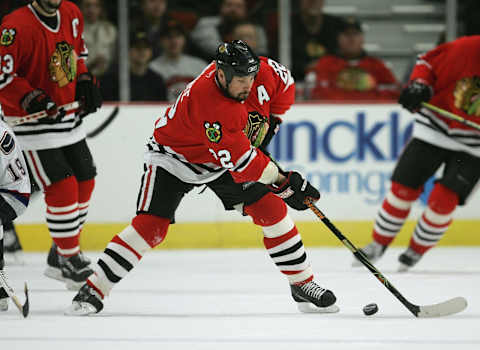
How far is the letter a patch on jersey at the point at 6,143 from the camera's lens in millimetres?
2896

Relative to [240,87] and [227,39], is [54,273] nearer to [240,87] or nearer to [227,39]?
[240,87]

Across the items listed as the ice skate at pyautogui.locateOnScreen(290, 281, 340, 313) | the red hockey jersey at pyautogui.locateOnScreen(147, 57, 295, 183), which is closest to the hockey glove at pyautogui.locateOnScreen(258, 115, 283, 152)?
the red hockey jersey at pyautogui.locateOnScreen(147, 57, 295, 183)

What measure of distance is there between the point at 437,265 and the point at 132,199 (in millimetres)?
1790

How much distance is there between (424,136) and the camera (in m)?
4.28

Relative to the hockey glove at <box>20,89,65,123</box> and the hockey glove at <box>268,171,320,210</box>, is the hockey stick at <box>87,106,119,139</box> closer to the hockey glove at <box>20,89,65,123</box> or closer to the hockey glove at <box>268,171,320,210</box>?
the hockey glove at <box>20,89,65,123</box>

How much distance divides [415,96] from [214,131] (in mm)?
1632

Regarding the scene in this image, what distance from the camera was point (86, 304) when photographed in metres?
3.05

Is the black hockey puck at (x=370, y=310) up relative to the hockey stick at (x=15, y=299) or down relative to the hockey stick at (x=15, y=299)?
down

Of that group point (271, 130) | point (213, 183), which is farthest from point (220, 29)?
point (213, 183)

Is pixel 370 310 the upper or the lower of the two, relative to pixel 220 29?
lower

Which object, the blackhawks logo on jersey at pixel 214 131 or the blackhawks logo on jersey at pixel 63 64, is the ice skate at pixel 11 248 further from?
the blackhawks logo on jersey at pixel 214 131

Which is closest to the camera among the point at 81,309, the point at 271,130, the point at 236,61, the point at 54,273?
the point at 236,61

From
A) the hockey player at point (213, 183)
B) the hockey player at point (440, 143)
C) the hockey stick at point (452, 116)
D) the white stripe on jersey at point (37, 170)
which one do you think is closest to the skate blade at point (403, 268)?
the hockey player at point (440, 143)

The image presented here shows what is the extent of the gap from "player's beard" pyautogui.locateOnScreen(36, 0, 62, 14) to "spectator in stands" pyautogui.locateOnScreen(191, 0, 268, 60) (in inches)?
84.3
